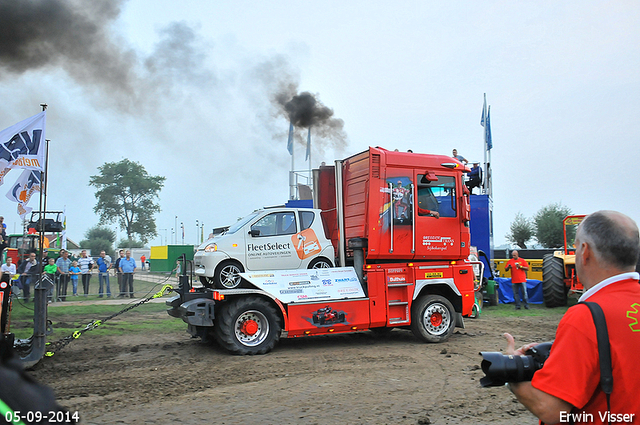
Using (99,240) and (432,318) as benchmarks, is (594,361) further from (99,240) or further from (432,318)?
(99,240)

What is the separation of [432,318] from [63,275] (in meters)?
14.3

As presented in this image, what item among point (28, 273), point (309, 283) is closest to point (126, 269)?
point (28, 273)

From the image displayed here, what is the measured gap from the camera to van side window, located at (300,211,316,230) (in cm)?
1000

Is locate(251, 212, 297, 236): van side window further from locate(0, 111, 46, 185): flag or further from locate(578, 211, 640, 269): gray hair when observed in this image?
locate(578, 211, 640, 269): gray hair

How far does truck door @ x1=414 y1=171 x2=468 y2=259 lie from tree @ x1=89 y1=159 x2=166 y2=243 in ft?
194

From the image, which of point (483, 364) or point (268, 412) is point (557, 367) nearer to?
point (483, 364)

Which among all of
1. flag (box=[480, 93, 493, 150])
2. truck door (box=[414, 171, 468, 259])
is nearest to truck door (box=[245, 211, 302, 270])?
truck door (box=[414, 171, 468, 259])

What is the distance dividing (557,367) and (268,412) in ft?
14.0

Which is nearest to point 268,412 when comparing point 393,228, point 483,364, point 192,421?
point 192,421

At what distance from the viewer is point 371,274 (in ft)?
32.2

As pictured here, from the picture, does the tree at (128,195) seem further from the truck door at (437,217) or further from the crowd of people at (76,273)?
the truck door at (437,217)

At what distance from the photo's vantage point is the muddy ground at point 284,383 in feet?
18.0

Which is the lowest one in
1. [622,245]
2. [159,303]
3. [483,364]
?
[159,303]

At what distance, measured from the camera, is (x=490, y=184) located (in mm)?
19109
